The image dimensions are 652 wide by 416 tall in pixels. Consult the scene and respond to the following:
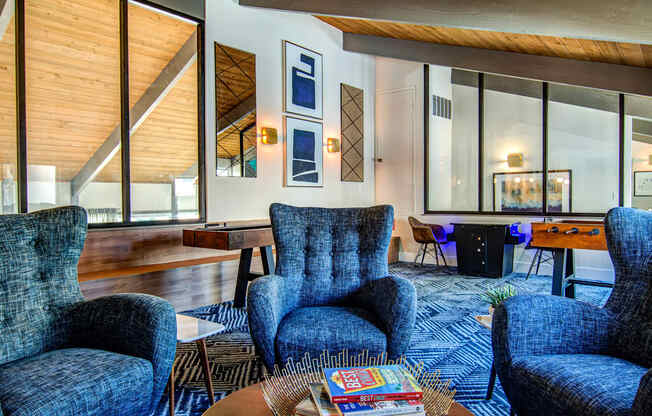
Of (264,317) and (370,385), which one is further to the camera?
(264,317)

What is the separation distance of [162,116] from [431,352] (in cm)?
383

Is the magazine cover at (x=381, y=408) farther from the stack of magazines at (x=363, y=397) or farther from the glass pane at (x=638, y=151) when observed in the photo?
the glass pane at (x=638, y=151)

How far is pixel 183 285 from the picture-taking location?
446 centimetres

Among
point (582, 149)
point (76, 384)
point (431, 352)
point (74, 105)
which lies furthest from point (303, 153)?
point (76, 384)

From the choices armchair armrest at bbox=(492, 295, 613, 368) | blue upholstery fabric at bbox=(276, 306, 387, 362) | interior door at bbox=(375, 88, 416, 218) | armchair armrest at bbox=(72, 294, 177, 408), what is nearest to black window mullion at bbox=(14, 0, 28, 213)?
armchair armrest at bbox=(72, 294, 177, 408)

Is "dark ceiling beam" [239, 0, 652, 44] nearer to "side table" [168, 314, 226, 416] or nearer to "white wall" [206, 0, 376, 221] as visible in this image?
"white wall" [206, 0, 376, 221]

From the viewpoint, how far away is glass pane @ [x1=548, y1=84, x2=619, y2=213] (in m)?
6.10

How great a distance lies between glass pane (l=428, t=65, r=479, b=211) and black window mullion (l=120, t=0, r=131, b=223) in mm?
5038

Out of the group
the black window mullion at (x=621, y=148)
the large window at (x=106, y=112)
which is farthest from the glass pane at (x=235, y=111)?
the black window mullion at (x=621, y=148)

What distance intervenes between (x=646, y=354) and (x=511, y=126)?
5818 millimetres

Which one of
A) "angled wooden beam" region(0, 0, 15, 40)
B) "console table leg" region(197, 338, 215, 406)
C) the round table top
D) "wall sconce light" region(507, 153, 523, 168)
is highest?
"angled wooden beam" region(0, 0, 15, 40)

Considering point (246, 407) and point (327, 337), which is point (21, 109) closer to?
point (327, 337)

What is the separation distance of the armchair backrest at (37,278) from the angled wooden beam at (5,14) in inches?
101

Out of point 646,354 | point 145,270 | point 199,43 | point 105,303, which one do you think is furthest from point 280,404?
point 199,43
